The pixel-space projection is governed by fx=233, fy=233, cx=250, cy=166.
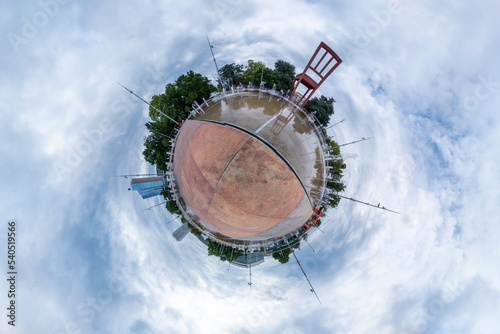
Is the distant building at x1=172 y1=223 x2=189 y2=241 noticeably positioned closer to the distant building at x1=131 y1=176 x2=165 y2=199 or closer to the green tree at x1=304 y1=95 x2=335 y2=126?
the distant building at x1=131 y1=176 x2=165 y2=199

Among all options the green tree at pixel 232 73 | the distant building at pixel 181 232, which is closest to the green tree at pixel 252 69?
the green tree at pixel 232 73

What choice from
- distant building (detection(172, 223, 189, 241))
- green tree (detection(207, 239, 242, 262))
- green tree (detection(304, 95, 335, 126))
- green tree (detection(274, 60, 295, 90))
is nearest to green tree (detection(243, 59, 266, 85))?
green tree (detection(274, 60, 295, 90))

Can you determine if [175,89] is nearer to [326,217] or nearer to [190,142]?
[190,142]

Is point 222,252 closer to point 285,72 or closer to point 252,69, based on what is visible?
point 252,69

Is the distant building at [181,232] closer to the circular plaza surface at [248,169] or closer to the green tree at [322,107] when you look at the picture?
the circular plaza surface at [248,169]

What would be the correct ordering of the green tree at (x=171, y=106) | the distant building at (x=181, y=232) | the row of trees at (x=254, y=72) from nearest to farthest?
the green tree at (x=171, y=106)
the distant building at (x=181, y=232)
the row of trees at (x=254, y=72)
